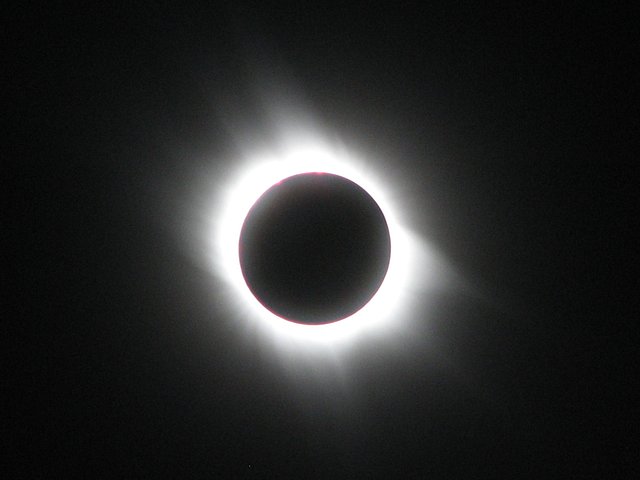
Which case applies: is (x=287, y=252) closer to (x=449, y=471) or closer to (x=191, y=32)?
(x=191, y=32)

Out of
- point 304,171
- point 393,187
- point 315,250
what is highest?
point 393,187

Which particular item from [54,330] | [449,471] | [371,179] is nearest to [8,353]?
[54,330]

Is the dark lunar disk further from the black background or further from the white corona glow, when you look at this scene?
the black background

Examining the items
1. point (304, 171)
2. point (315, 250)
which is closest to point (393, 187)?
point (304, 171)

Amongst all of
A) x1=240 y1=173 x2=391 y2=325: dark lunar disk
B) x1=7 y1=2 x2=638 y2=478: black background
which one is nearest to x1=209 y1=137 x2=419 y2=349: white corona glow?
x1=7 y1=2 x2=638 y2=478: black background

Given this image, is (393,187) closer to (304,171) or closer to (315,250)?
(304,171)

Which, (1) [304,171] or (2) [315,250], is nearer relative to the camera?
(2) [315,250]
